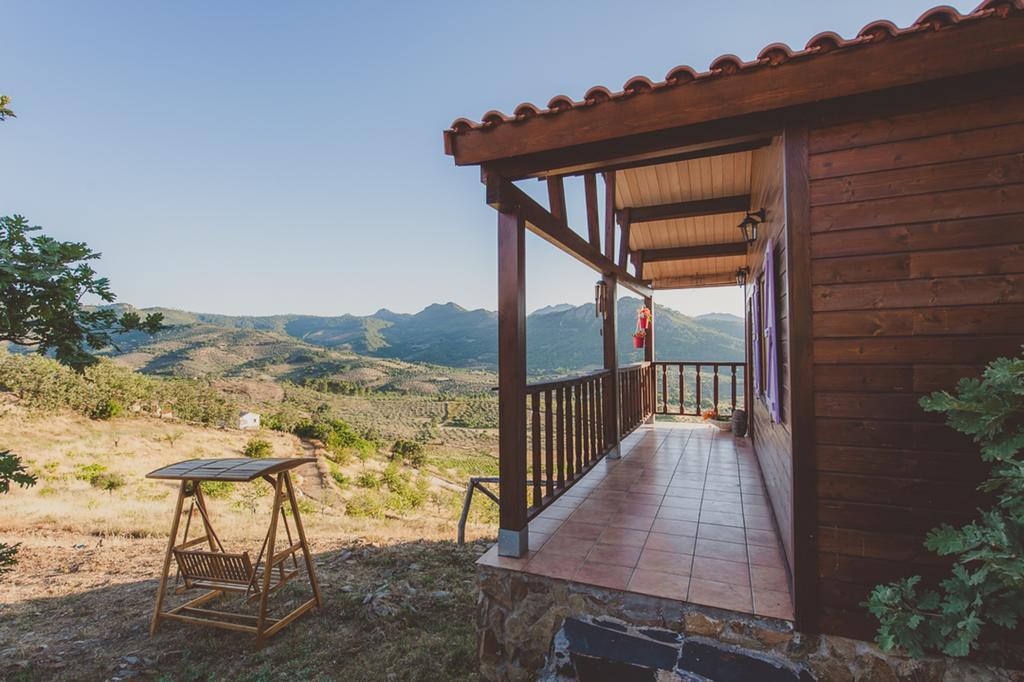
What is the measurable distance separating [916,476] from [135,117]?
18.8 meters

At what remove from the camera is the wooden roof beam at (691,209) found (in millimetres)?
5352

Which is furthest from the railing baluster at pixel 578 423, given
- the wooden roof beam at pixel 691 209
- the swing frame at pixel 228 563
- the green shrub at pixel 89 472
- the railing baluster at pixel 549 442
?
the green shrub at pixel 89 472

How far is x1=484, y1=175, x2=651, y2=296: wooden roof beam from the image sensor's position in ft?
9.38

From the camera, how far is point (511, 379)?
285 cm

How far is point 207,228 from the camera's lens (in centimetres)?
2655

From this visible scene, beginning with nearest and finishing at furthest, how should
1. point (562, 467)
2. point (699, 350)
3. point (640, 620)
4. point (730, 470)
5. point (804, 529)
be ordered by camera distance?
point (804, 529) → point (640, 620) → point (562, 467) → point (730, 470) → point (699, 350)

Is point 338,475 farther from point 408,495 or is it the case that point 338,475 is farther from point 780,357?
point 780,357

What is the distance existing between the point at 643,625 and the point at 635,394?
4544mm

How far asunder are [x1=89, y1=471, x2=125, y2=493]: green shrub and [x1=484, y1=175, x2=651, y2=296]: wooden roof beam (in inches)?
368

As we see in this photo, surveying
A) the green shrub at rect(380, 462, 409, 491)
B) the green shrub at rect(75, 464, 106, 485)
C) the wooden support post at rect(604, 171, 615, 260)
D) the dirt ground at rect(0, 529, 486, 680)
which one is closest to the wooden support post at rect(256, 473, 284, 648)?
the dirt ground at rect(0, 529, 486, 680)

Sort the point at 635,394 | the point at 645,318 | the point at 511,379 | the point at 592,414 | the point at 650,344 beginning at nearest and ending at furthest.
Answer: the point at 511,379, the point at 592,414, the point at 635,394, the point at 645,318, the point at 650,344

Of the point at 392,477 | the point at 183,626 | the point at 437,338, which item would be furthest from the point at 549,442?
the point at 437,338

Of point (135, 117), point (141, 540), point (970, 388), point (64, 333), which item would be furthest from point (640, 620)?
point (135, 117)

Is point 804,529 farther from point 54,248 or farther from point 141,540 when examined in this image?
point 141,540
